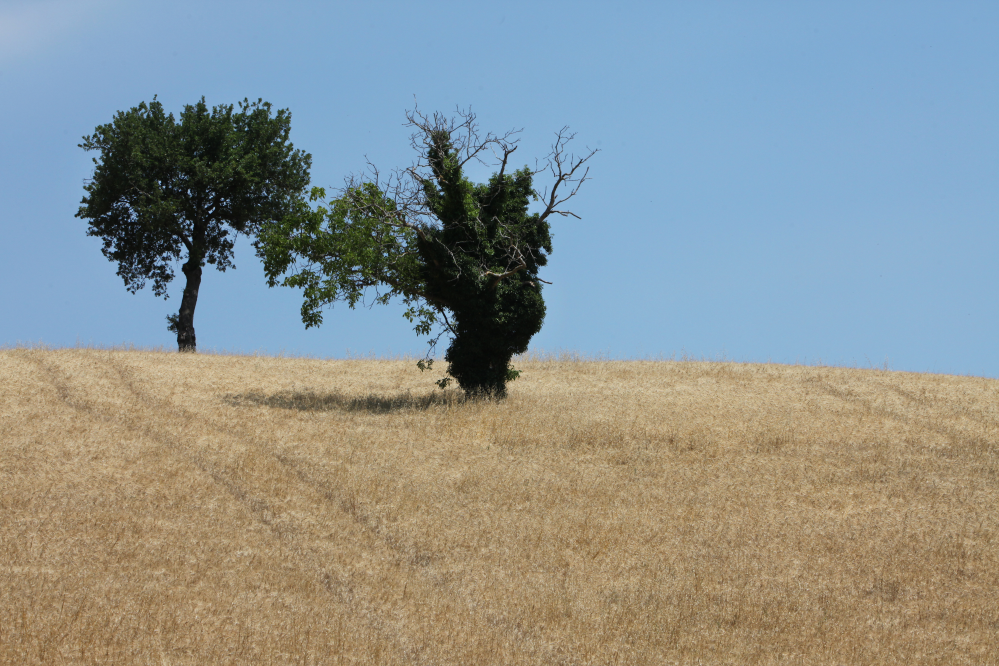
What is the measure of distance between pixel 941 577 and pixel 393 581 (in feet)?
35.8

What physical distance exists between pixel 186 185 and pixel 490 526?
111ft

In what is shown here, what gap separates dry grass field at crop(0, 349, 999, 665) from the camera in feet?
46.7

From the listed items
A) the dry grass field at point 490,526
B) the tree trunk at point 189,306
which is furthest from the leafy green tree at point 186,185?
the dry grass field at point 490,526

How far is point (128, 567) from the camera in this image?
16.5 metres

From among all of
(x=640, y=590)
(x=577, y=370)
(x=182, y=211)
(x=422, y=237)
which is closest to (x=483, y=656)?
(x=640, y=590)

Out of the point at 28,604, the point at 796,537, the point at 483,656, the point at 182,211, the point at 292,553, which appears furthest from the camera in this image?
the point at 182,211

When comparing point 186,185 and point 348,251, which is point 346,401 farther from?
point 186,185

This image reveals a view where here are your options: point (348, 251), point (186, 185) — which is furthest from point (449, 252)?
point (186, 185)

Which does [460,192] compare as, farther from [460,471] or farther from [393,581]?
[393,581]

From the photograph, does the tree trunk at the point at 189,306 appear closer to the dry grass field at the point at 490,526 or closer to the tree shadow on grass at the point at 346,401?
the dry grass field at the point at 490,526

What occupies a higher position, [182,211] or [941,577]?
[182,211]

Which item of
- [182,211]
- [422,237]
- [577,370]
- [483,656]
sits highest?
[182,211]

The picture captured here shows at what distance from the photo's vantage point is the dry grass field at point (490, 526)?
560 inches

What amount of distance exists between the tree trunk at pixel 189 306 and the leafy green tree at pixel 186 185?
53 mm
